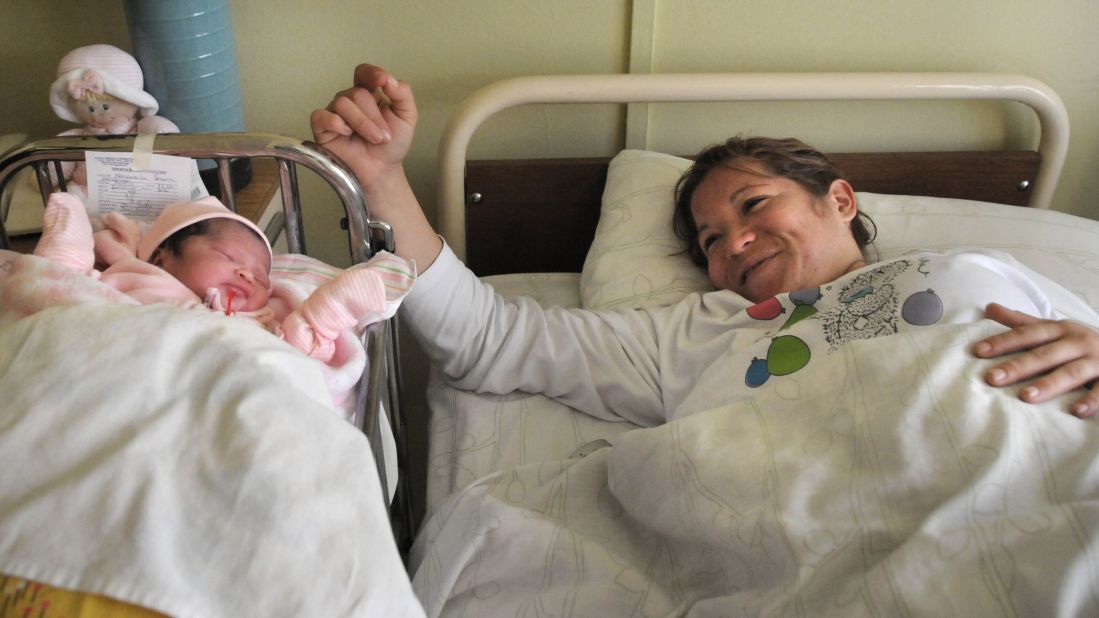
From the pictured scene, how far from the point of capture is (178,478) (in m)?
0.63

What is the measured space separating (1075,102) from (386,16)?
4.74 feet

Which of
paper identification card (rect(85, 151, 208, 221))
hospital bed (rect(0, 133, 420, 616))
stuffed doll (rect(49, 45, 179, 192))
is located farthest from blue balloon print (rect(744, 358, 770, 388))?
stuffed doll (rect(49, 45, 179, 192))

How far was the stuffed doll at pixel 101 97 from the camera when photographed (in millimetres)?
1181

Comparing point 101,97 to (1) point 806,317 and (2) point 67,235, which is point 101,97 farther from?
(1) point 806,317

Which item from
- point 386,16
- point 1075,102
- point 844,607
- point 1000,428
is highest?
point 386,16

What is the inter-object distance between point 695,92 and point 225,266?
0.93 meters

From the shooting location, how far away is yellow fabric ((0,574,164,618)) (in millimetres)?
591

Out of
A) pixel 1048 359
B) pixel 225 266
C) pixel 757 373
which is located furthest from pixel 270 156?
pixel 1048 359

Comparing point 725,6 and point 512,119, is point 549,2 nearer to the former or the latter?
point 512,119

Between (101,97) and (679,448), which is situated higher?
(101,97)

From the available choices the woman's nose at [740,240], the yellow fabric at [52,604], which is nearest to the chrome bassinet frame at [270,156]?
the yellow fabric at [52,604]

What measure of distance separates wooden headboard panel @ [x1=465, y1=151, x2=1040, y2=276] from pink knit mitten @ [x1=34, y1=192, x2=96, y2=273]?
782 millimetres

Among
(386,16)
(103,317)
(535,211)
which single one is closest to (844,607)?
(103,317)

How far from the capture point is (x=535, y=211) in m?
1.66
